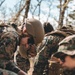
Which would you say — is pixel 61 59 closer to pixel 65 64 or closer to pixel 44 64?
pixel 65 64

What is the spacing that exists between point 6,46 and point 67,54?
135 centimetres

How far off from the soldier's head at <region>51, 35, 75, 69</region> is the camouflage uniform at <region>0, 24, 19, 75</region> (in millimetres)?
1126

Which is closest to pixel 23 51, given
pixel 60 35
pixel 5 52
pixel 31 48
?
pixel 31 48

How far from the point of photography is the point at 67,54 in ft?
7.72

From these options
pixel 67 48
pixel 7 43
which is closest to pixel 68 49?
pixel 67 48

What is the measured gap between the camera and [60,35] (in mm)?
4043

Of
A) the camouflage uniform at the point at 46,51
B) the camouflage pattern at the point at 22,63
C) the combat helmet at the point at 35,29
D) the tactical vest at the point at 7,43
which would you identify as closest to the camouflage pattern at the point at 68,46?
the tactical vest at the point at 7,43

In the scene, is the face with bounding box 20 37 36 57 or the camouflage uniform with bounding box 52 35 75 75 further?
the face with bounding box 20 37 36 57

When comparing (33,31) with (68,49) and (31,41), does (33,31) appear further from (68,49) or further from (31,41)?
(68,49)

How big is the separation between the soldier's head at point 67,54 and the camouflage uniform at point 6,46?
1126 millimetres

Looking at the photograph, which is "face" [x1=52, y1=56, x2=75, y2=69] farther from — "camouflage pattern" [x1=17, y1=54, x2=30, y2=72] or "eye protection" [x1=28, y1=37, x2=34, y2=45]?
"camouflage pattern" [x1=17, y1=54, x2=30, y2=72]

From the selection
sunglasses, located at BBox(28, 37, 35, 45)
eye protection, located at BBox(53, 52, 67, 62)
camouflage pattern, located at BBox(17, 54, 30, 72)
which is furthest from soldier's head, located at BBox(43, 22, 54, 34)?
eye protection, located at BBox(53, 52, 67, 62)

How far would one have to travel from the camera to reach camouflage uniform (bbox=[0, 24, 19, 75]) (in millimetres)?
3549

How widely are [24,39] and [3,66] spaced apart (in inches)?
33.9
